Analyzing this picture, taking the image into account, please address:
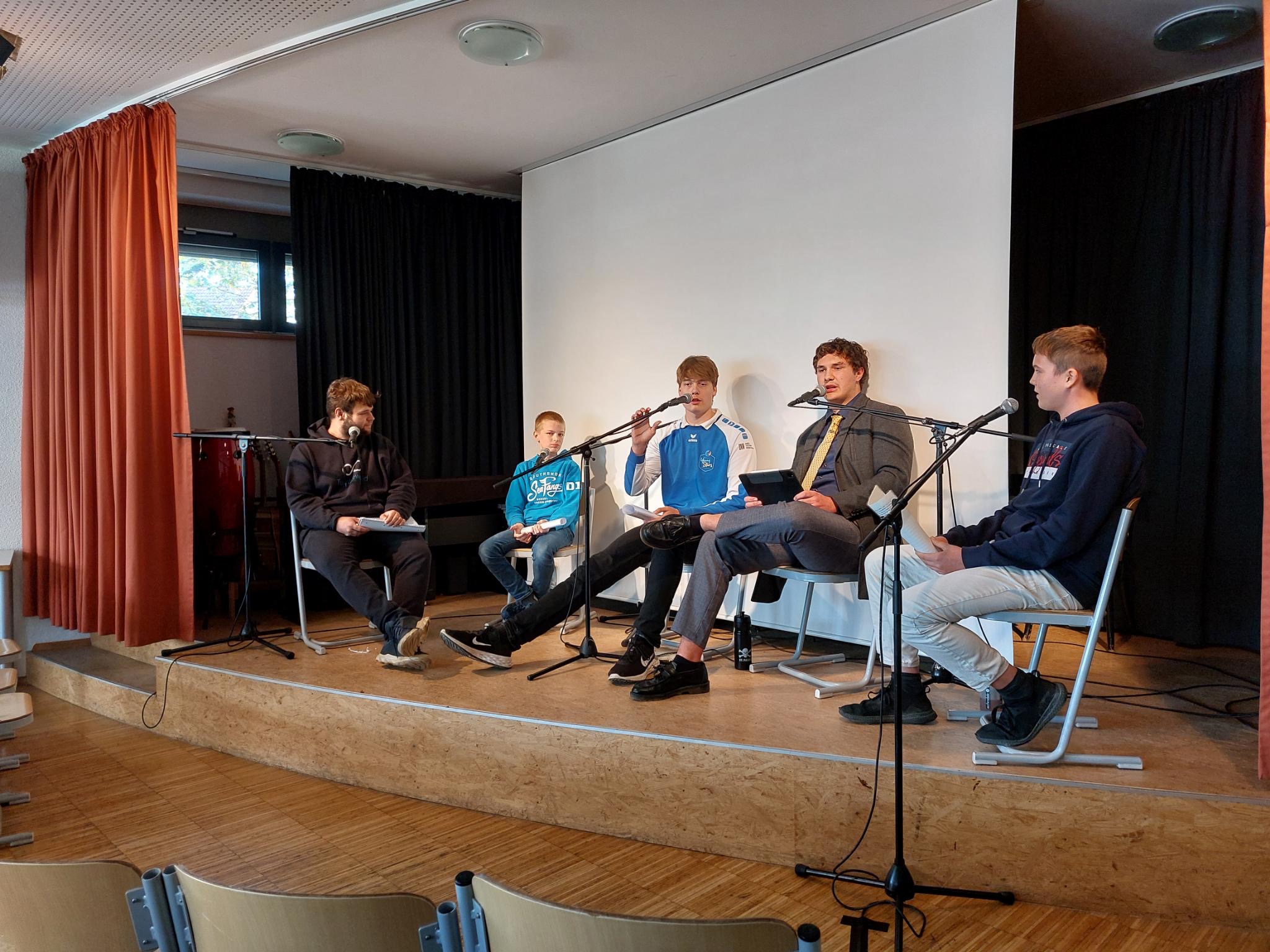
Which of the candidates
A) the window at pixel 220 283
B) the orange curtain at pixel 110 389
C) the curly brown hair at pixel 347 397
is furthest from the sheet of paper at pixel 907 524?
the window at pixel 220 283

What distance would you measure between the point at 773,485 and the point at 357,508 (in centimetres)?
194

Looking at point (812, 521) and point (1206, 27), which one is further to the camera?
point (1206, 27)

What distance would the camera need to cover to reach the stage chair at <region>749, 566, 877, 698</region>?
9.86ft

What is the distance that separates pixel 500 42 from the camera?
3441mm

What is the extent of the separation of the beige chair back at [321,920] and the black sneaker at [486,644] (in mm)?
2083

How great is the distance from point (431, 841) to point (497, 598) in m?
2.59

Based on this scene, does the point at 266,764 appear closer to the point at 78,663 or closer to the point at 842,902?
the point at 78,663

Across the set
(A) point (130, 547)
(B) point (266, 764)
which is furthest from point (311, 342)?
(B) point (266, 764)

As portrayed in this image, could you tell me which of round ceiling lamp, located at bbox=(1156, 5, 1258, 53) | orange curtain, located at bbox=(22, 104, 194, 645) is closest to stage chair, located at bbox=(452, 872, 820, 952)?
orange curtain, located at bbox=(22, 104, 194, 645)

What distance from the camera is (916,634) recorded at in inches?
96.0

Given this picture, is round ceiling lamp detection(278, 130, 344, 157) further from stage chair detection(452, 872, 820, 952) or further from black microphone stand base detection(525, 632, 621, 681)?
stage chair detection(452, 872, 820, 952)

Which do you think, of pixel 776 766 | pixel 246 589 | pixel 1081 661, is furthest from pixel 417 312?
pixel 1081 661

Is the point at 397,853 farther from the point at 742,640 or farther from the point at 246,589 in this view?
the point at 246,589

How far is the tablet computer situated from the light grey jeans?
646mm
